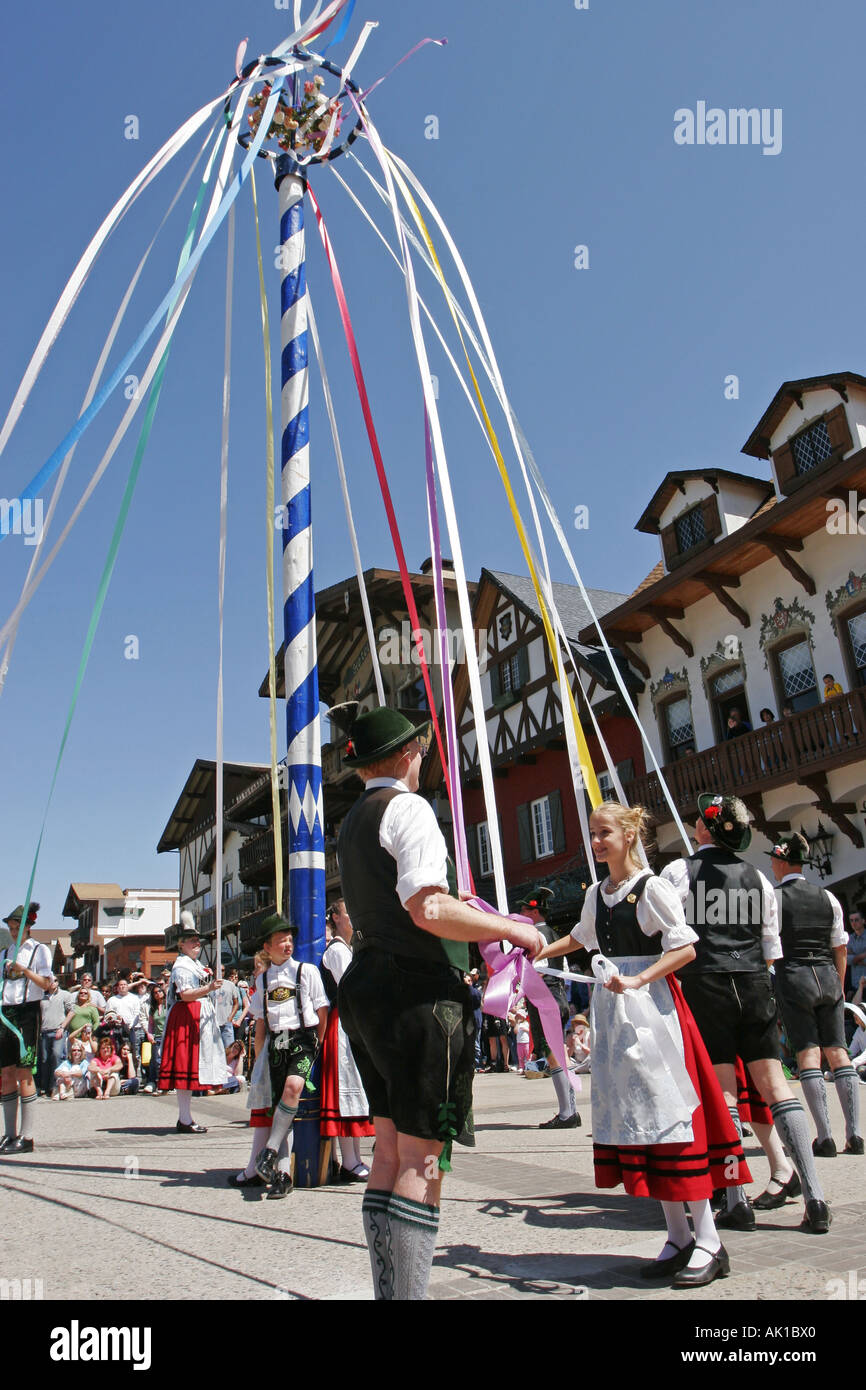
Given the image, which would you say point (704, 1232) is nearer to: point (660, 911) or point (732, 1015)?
point (660, 911)

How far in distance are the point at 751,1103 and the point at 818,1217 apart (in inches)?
27.2

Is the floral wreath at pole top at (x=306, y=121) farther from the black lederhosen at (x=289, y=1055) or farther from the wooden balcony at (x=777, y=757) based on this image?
the wooden balcony at (x=777, y=757)

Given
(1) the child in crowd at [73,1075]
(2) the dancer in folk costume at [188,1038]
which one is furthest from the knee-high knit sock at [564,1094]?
(1) the child in crowd at [73,1075]

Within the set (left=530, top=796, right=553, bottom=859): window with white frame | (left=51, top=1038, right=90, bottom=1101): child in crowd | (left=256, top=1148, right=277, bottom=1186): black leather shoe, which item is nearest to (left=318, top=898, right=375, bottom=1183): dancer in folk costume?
(left=256, top=1148, right=277, bottom=1186): black leather shoe

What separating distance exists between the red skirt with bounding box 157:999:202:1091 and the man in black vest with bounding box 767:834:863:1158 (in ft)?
19.2

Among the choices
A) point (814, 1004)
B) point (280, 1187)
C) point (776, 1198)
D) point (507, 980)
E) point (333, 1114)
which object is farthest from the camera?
point (333, 1114)

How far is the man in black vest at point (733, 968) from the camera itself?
4453mm

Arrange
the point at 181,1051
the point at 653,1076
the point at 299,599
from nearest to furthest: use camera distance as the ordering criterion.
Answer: the point at 653,1076
the point at 299,599
the point at 181,1051

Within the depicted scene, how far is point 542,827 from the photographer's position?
75.3 ft

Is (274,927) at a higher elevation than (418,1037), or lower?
higher

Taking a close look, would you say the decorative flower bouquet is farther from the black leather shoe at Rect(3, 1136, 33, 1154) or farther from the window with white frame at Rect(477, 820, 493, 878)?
the window with white frame at Rect(477, 820, 493, 878)

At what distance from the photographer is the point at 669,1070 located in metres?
3.71

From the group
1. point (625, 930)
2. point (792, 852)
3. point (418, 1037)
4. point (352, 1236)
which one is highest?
point (792, 852)

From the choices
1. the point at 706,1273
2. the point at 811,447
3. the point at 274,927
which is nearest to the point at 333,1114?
the point at 274,927
